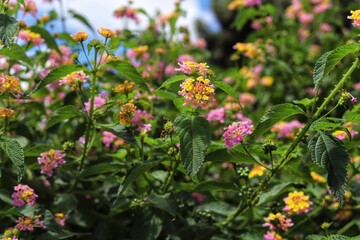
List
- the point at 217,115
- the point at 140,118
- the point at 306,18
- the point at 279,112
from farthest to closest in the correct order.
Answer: the point at 306,18, the point at 217,115, the point at 140,118, the point at 279,112

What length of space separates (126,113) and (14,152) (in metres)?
0.39

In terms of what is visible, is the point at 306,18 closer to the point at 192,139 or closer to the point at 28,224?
the point at 192,139

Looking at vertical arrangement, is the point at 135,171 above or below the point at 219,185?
above

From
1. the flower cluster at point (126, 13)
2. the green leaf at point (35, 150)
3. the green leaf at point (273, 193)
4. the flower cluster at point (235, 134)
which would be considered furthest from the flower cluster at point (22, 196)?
the flower cluster at point (126, 13)

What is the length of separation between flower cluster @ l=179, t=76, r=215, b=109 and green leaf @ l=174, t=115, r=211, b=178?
0.05m

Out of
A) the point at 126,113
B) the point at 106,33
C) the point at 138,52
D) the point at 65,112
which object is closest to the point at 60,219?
the point at 65,112

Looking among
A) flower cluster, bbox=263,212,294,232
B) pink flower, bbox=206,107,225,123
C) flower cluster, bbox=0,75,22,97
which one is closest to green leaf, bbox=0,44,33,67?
flower cluster, bbox=0,75,22,97

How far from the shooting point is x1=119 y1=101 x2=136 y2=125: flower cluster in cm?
172

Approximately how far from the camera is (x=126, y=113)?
173 centimetres

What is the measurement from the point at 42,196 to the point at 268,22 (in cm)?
231

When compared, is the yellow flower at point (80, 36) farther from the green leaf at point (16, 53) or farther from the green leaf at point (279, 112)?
the green leaf at point (279, 112)

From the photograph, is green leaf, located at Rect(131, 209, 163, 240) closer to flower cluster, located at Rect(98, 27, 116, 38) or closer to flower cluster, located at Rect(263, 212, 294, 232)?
flower cluster, located at Rect(263, 212, 294, 232)

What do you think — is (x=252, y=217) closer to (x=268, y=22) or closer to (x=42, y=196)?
(x=42, y=196)

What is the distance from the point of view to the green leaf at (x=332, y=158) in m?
1.42
